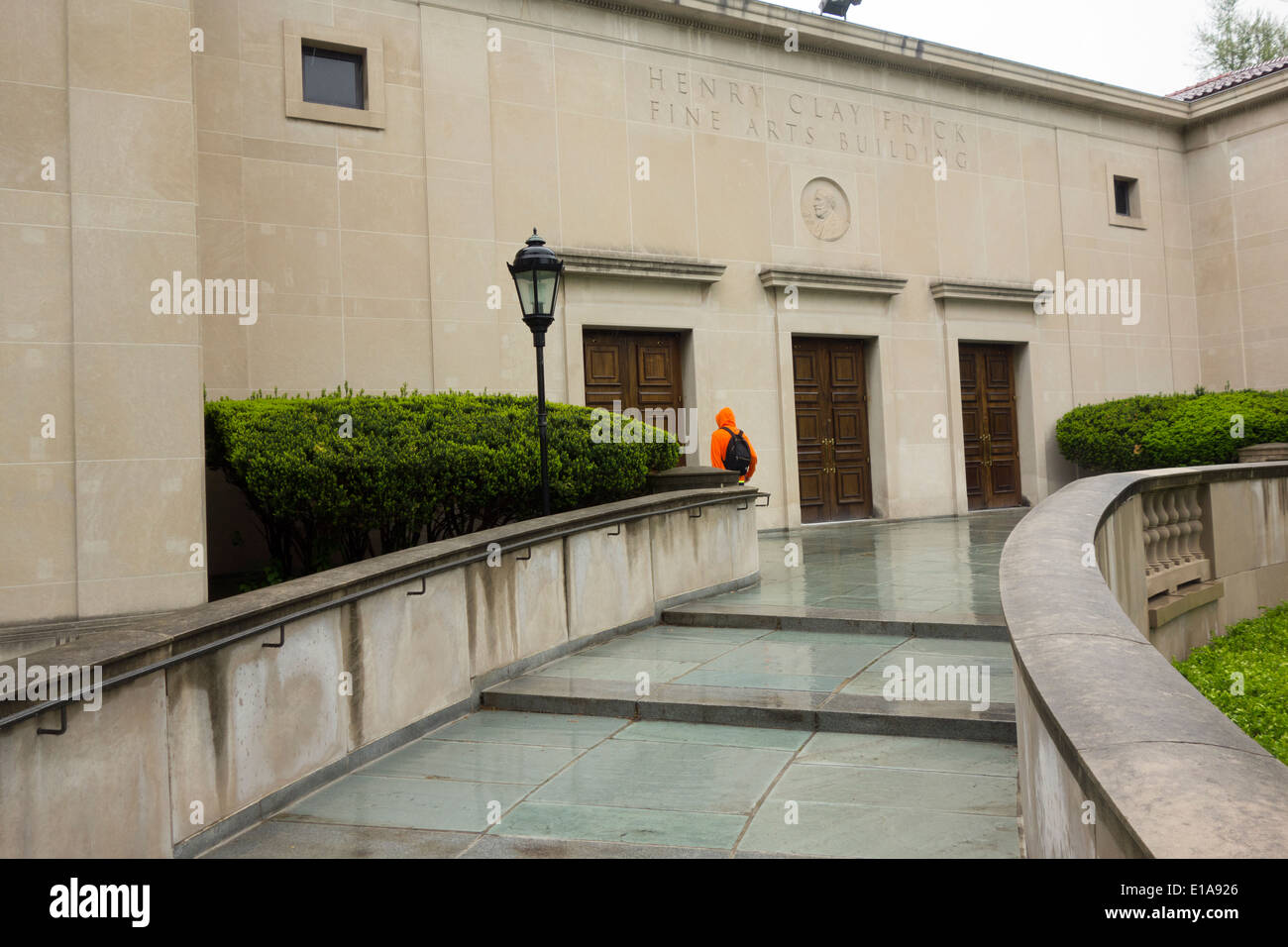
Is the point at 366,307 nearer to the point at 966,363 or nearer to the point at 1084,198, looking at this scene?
the point at 966,363

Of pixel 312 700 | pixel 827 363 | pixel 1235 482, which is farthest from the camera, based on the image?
pixel 827 363

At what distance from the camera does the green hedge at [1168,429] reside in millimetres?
17797

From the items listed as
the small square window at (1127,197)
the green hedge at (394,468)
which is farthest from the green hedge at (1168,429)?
the green hedge at (394,468)

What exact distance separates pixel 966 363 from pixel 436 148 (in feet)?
35.7

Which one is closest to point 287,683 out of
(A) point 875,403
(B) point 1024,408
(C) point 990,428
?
(A) point 875,403

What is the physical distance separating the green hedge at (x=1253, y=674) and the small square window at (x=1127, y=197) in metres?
12.3

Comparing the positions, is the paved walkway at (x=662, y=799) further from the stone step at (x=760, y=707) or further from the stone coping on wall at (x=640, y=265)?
the stone coping on wall at (x=640, y=265)

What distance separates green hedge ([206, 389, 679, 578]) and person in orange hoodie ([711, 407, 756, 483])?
103 inches

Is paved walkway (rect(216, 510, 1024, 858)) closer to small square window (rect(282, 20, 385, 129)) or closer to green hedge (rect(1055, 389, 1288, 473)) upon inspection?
small square window (rect(282, 20, 385, 129))

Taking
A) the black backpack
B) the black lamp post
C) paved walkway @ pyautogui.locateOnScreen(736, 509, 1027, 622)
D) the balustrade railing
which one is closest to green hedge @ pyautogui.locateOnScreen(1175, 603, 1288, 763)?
the balustrade railing

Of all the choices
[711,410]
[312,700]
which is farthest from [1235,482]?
[312,700]

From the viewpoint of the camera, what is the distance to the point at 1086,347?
20328 mm

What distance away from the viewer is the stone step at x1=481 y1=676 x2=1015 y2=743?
5.54 meters

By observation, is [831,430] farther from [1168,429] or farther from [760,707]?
[760,707]
